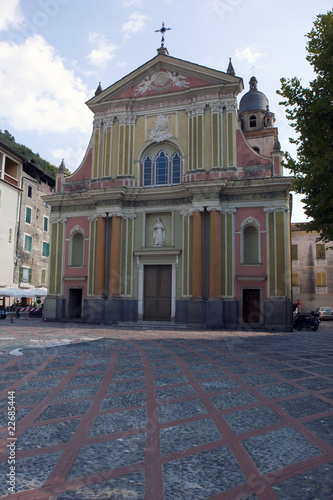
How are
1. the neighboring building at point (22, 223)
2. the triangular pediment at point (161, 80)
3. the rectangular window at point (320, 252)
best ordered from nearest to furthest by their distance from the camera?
the triangular pediment at point (161, 80) → the neighboring building at point (22, 223) → the rectangular window at point (320, 252)

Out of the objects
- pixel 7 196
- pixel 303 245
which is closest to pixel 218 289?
pixel 7 196

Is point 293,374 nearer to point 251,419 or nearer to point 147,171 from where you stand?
point 251,419

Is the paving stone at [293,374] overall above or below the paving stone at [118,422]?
above

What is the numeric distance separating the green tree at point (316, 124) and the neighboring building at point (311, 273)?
3020 centimetres

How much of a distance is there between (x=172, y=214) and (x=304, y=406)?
1752 centimetres

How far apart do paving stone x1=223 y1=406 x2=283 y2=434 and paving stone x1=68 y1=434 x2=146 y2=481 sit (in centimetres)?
129

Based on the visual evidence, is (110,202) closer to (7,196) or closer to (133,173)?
(133,173)

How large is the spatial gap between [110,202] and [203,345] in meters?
12.9

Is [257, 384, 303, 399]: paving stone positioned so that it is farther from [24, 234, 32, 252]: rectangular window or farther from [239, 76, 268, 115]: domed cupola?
[24, 234, 32, 252]: rectangular window

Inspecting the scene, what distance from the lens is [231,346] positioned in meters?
12.6

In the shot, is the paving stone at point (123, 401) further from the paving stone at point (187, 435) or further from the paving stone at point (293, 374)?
the paving stone at point (293, 374)

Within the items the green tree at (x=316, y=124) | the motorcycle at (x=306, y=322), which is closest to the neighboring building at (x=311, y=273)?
the motorcycle at (x=306, y=322)

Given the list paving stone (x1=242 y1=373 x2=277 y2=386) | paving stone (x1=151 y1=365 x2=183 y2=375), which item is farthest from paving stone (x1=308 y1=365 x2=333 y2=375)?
paving stone (x1=151 y1=365 x2=183 y2=375)

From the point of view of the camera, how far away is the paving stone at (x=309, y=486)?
3.40 m
